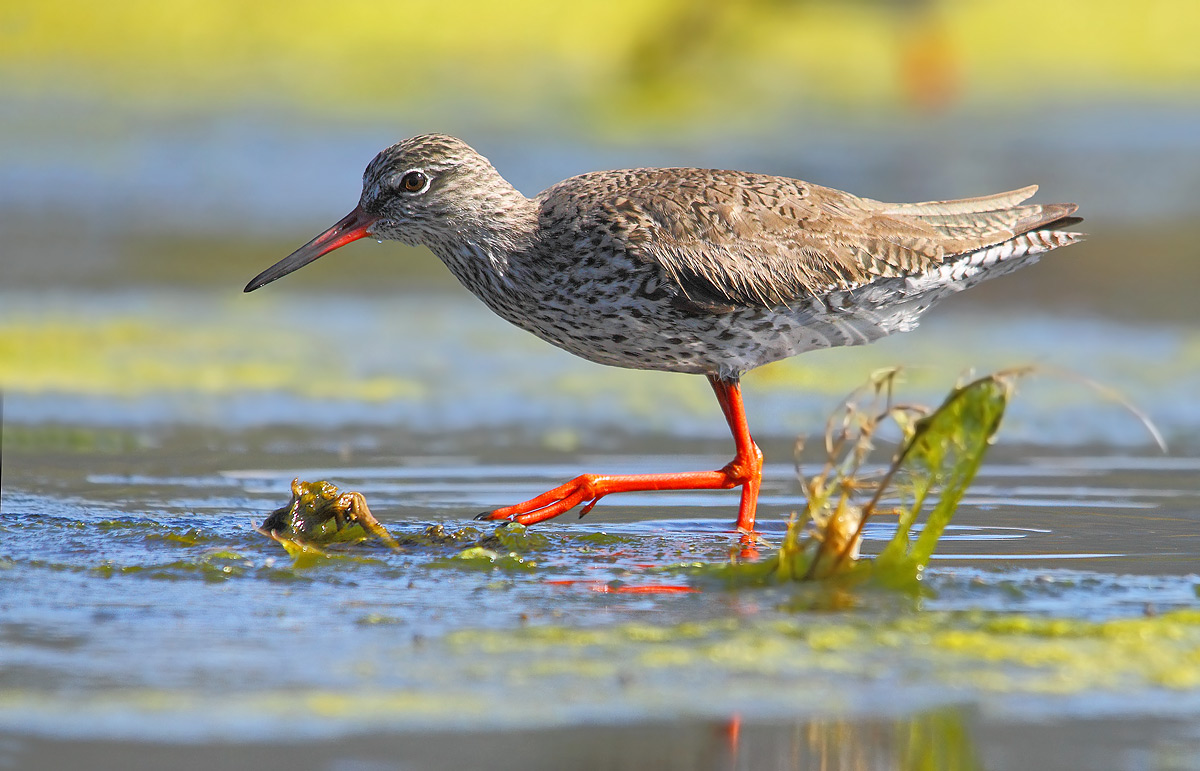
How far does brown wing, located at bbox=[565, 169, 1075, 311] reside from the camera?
21.9 ft

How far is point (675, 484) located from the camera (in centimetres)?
690

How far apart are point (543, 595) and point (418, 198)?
2444mm

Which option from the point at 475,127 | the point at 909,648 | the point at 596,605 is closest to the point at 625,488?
the point at 596,605

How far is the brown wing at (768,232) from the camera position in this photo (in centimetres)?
668

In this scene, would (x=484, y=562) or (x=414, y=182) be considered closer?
(x=484, y=562)

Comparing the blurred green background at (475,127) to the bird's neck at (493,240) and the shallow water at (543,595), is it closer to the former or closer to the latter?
the shallow water at (543,595)

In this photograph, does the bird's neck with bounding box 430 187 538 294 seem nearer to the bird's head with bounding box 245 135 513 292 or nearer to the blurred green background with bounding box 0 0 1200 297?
the bird's head with bounding box 245 135 513 292

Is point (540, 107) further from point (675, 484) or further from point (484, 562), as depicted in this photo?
point (484, 562)

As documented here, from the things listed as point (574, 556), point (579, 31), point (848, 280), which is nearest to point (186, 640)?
point (574, 556)

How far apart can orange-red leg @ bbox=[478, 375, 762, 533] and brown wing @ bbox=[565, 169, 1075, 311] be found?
0.67m

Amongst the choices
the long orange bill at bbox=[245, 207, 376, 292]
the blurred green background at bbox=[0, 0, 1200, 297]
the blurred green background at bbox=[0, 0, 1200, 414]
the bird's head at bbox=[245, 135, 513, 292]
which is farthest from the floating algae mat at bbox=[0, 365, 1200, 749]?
the blurred green background at bbox=[0, 0, 1200, 297]

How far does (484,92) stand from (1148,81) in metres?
11.0

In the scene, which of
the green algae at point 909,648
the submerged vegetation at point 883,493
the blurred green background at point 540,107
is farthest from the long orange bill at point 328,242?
the blurred green background at point 540,107

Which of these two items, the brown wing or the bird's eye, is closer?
the brown wing
